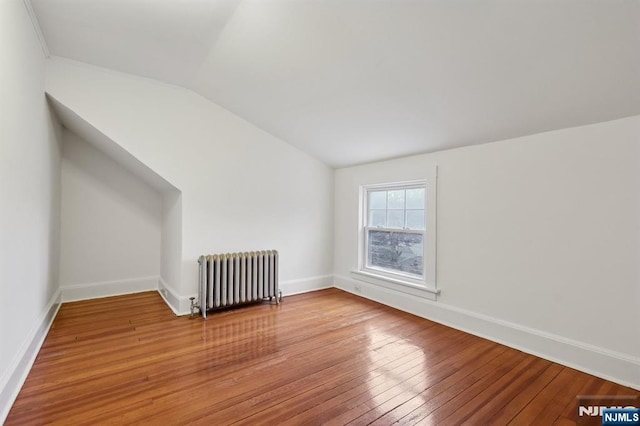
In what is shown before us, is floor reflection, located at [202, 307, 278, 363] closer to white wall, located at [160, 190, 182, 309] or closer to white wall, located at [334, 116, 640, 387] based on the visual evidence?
white wall, located at [160, 190, 182, 309]

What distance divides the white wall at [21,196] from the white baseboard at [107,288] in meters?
1.07

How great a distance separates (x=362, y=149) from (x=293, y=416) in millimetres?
3008

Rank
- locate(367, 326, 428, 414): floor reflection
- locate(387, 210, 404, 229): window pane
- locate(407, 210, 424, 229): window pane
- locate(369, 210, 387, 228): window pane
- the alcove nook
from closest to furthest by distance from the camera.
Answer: locate(367, 326, 428, 414): floor reflection → locate(407, 210, 424, 229): window pane → the alcove nook → locate(387, 210, 404, 229): window pane → locate(369, 210, 387, 228): window pane

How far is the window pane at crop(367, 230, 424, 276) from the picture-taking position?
147 inches

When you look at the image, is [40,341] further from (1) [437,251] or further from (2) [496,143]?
(2) [496,143]

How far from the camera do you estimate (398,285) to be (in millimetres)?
3795

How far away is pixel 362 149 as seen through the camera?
3.86 meters

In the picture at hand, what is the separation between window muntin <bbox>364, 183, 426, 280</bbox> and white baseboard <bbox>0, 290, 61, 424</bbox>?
364 centimetres

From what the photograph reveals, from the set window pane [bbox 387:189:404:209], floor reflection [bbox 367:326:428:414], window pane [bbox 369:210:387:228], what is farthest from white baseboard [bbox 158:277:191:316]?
window pane [bbox 387:189:404:209]

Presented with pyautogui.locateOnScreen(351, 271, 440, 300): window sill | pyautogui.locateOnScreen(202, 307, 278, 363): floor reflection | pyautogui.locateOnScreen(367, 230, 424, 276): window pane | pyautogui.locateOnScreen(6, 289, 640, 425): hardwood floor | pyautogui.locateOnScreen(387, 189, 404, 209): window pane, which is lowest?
pyautogui.locateOnScreen(202, 307, 278, 363): floor reflection

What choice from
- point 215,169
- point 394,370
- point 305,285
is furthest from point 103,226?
point 394,370

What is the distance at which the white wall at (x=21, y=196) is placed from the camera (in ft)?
5.72

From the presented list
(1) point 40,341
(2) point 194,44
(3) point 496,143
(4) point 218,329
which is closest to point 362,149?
(3) point 496,143

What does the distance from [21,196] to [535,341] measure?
421 cm
